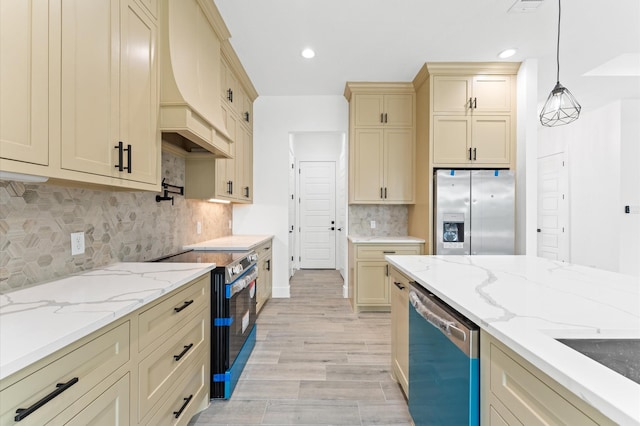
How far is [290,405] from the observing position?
1.79 metres

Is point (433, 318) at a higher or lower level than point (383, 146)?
lower

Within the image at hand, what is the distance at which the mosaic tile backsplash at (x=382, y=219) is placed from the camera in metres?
4.00

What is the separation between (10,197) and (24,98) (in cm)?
55

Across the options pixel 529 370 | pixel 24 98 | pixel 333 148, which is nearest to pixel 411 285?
pixel 529 370

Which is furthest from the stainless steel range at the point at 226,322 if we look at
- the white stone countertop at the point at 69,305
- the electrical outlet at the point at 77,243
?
the electrical outlet at the point at 77,243

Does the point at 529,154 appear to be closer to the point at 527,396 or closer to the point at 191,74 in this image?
the point at 527,396

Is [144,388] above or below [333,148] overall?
below

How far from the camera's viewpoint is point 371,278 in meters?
3.44

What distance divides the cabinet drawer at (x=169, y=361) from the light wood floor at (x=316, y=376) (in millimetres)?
514

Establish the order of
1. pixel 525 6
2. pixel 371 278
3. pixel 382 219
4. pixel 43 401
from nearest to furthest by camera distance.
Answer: pixel 43 401 → pixel 525 6 → pixel 371 278 → pixel 382 219

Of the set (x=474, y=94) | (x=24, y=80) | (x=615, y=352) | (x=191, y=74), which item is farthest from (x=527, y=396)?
(x=474, y=94)

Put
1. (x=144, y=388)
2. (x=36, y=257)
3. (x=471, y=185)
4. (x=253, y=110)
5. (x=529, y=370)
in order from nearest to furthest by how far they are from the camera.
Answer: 1. (x=529, y=370)
2. (x=144, y=388)
3. (x=36, y=257)
4. (x=471, y=185)
5. (x=253, y=110)

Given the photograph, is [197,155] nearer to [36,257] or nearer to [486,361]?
[36,257]

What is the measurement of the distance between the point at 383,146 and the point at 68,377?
3593 mm
